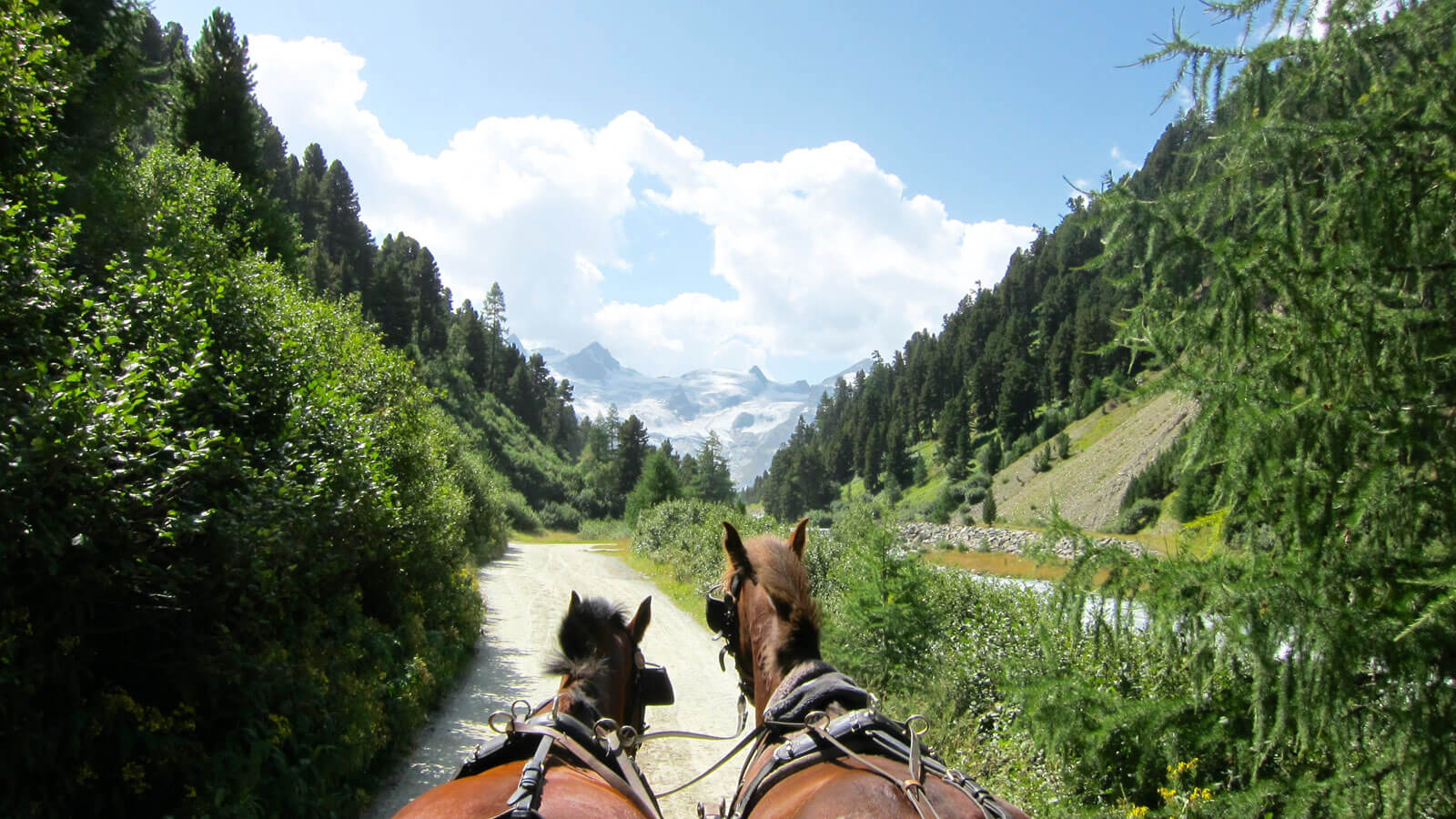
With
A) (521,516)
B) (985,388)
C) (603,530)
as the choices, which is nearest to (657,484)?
(521,516)

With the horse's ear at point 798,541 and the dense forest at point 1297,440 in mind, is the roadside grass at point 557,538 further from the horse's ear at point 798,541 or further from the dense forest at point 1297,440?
the dense forest at point 1297,440

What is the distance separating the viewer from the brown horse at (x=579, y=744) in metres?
2.64

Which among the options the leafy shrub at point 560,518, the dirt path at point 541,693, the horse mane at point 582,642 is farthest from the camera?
the leafy shrub at point 560,518

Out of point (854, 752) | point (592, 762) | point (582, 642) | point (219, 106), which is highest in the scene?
point (219, 106)

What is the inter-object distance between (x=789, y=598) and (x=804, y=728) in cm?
80

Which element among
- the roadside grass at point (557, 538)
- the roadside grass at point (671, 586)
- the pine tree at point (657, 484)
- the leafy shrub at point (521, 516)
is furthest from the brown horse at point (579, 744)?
the leafy shrub at point (521, 516)

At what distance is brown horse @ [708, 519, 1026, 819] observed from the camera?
2574 millimetres

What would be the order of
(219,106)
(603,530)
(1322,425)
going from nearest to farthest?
(1322,425) → (219,106) → (603,530)

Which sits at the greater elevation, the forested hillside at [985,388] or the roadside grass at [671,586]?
the forested hillside at [985,388]

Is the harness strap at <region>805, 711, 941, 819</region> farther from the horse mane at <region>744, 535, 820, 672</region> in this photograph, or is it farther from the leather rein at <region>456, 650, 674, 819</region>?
the leather rein at <region>456, 650, 674, 819</region>

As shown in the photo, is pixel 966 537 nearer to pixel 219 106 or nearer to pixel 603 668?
pixel 219 106

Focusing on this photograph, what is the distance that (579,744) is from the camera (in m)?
3.34

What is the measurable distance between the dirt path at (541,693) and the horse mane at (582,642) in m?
0.24

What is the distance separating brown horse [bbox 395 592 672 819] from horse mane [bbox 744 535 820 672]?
83 cm
